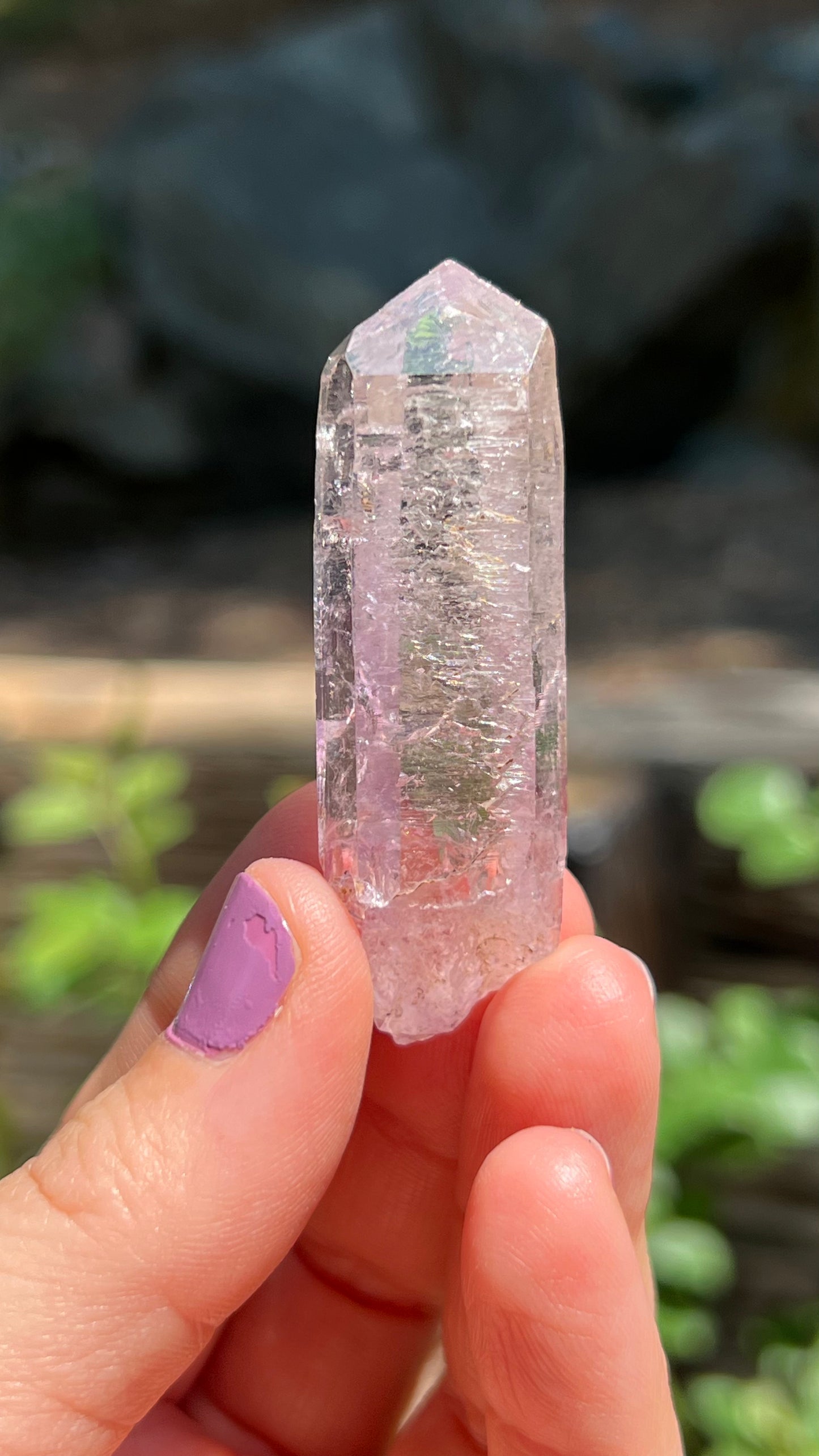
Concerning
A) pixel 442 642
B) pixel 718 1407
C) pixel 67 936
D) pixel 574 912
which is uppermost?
pixel 442 642

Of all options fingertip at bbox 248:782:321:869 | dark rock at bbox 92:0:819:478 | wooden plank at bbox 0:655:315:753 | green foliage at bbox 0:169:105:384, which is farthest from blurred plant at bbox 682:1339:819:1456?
green foliage at bbox 0:169:105:384

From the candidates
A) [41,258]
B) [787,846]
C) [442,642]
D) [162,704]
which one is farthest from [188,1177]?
[41,258]

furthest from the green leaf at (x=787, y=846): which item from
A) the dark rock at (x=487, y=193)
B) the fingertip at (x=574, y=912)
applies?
the dark rock at (x=487, y=193)

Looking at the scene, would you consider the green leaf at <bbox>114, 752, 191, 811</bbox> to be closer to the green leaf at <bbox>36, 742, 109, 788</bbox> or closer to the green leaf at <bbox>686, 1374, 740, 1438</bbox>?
the green leaf at <bbox>36, 742, 109, 788</bbox>

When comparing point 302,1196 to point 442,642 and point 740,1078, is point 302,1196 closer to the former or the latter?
point 442,642

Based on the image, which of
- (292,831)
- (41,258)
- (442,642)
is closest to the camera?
(442,642)

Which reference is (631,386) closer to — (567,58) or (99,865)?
(567,58)

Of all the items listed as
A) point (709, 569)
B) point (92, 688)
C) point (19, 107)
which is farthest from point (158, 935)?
point (19, 107)

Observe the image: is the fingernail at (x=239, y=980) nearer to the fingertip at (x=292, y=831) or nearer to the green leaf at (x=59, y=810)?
the fingertip at (x=292, y=831)
